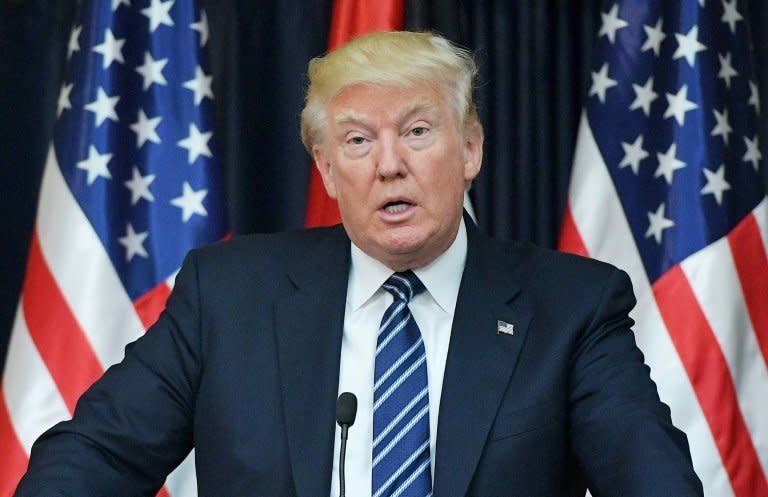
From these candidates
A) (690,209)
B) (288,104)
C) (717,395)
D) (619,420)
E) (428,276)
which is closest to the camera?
(619,420)

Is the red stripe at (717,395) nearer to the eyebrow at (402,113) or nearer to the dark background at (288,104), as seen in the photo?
the dark background at (288,104)

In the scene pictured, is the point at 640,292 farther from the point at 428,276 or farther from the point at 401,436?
the point at 401,436

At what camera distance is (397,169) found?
2.45 meters

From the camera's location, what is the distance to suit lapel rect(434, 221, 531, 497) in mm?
2273

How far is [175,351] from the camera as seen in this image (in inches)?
97.2

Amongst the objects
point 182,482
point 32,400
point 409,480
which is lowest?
point 182,482

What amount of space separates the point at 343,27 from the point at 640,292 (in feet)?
4.00

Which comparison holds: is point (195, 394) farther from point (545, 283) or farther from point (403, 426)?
A: point (545, 283)

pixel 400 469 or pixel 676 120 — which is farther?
pixel 676 120

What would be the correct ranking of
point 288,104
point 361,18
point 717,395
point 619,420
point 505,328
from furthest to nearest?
point 288,104 < point 361,18 < point 717,395 < point 505,328 < point 619,420

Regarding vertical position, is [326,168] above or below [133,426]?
above

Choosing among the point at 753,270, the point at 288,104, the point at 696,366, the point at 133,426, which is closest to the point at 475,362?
the point at 133,426

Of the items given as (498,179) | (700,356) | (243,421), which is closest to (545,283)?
(243,421)

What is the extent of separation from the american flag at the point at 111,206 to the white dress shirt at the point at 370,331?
1.13 metres
